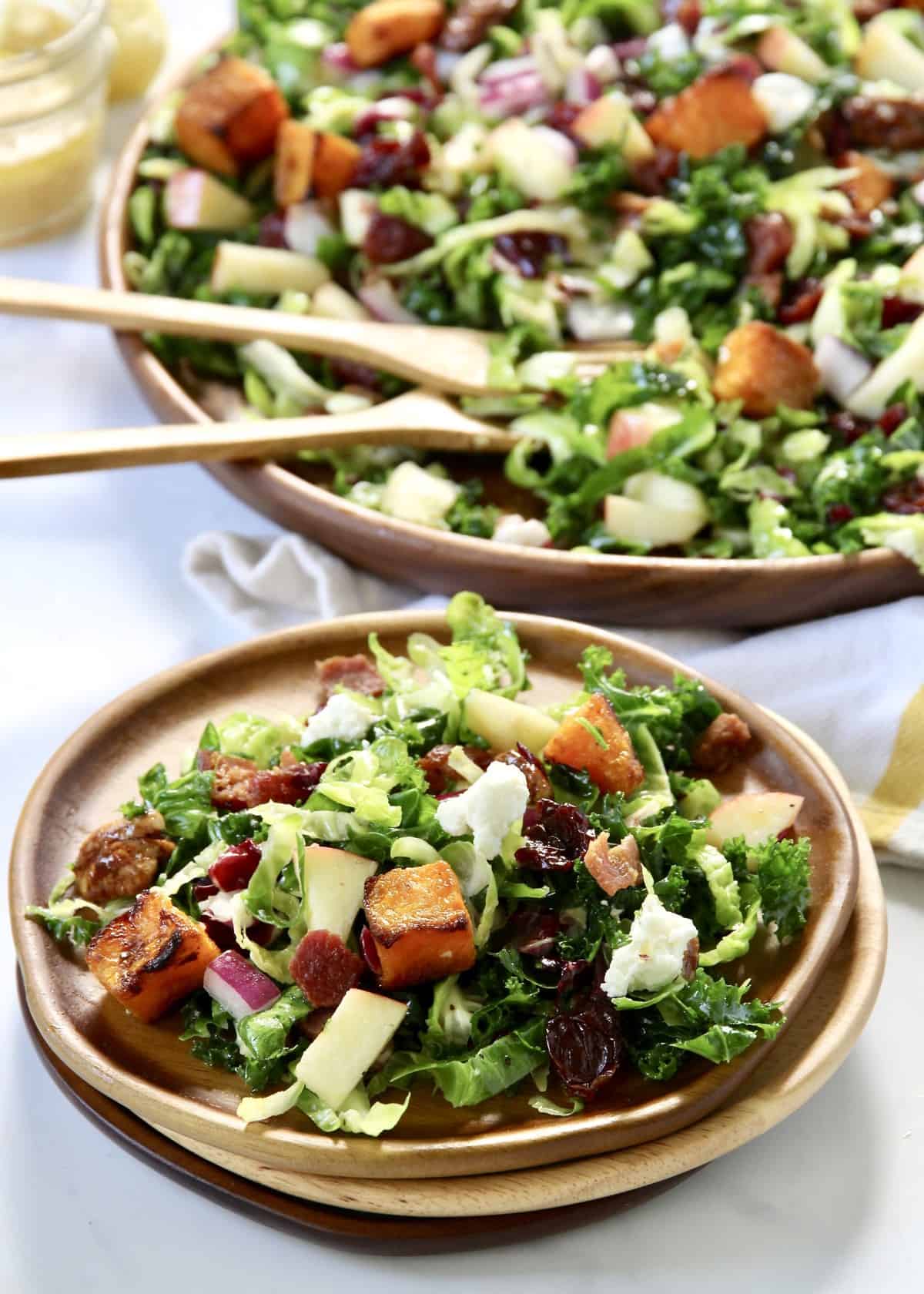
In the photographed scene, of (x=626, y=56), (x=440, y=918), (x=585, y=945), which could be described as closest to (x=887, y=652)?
(x=585, y=945)

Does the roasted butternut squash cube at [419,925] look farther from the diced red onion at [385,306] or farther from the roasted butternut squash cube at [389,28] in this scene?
the roasted butternut squash cube at [389,28]

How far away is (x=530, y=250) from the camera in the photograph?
3.54 metres

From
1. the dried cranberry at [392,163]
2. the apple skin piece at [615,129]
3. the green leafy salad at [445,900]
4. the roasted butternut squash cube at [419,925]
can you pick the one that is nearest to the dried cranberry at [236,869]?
the green leafy salad at [445,900]

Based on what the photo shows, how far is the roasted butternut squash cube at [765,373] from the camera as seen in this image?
10.4 ft

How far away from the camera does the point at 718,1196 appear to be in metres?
2.15

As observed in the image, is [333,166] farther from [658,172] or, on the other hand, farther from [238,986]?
[238,986]

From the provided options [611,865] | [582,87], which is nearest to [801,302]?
[582,87]

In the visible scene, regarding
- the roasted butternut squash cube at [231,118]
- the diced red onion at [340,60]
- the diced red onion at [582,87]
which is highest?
the roasted butternut squash cube at [231,118]

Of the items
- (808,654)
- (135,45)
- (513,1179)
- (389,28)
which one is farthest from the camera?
(135,45)

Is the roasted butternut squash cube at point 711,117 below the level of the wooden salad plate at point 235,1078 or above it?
above

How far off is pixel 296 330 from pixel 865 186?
1.34 metres

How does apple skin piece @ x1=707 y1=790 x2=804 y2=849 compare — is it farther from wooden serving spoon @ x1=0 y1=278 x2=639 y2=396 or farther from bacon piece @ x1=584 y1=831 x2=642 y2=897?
wooden serving spoon @ x1=0 y1=278 x2=639 y2=396

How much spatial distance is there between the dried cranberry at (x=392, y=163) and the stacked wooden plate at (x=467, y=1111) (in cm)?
170

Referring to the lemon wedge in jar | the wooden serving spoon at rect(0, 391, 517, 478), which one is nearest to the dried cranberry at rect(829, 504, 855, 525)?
the wooden serving spoon at rect(0, 391, 517, 478)
